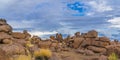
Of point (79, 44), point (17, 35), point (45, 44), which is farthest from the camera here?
point (79, 44)

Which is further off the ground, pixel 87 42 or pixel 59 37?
pixel 59 37

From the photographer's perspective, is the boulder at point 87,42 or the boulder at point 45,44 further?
the boulder at point 45,44

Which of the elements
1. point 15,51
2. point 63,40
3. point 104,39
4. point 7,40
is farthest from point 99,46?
point 15,51

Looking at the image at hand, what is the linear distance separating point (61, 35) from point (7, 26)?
121 feet

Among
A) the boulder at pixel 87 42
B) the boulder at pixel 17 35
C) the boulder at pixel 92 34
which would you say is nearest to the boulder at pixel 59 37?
the boulder at pixel 87 42

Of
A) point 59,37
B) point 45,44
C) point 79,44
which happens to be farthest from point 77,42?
point 59,37

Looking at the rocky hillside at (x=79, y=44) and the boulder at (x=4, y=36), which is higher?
the boulder at (x=4, y=36)

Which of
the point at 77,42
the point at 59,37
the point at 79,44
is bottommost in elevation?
the point at 79,44

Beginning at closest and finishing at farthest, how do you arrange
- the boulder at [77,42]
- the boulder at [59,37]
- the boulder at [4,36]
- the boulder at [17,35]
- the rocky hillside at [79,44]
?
the boulder at [4,36] < the rocky hillside at [79,44] < the boulder at [17,35] < the boulder at [77,42] < the boulder at [59,37]

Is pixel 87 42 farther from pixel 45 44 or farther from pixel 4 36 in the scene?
pixel 4 36

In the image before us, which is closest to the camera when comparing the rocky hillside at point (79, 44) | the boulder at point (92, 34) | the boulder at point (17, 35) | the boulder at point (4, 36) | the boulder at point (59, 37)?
the boulder at point (4, 36)

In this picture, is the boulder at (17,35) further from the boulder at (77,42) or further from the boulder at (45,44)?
the boulder at (77,42)

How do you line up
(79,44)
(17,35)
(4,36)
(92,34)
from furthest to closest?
(79,44), (92,34), (17,35), (4,36)

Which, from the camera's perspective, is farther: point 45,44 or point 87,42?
point 45,44
